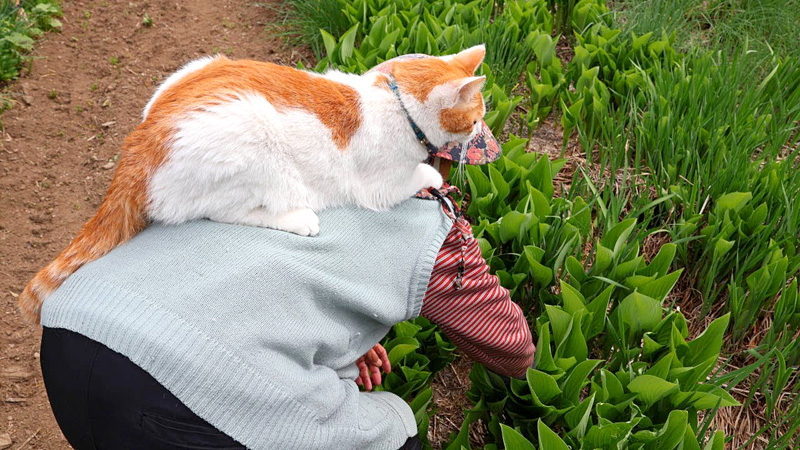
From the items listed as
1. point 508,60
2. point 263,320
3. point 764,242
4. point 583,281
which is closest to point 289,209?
point 263,320

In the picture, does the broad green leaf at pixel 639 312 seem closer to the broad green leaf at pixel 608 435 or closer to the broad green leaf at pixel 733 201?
the broad green leaf at pixel 608 435

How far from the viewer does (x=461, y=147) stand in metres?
1.57

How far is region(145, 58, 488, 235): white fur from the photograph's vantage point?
4.13ft

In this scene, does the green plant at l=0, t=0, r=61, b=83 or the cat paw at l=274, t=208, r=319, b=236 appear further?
the green plant at l=0, t=0, r=61, b=83

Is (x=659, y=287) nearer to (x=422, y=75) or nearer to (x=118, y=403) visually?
(x=422, y=75)

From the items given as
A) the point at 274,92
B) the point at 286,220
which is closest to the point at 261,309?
the point at 286,220

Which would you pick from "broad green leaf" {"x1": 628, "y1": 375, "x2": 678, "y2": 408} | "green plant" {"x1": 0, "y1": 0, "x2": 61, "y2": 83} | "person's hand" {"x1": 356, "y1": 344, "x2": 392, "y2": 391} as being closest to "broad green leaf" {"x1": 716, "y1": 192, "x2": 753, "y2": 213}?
"broad green leaf" {"x1": 628, "y1": 375, "x2": 678, "y2": 408}

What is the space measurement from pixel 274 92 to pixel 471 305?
650 millimetres

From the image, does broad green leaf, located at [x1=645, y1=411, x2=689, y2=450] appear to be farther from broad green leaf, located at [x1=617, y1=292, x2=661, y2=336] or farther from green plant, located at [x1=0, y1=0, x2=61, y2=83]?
green plant, located at [x1=0, y1=0, x2=61, y2=83]

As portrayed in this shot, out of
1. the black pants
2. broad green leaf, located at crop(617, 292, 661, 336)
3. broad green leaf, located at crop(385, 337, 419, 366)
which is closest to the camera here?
the black pants

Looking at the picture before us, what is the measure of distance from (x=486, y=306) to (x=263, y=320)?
1.89 ft

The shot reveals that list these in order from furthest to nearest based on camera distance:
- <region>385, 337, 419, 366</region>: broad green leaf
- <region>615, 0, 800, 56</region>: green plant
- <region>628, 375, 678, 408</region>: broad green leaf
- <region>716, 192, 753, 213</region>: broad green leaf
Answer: <region>615, 0, 800, 56</region>: green plant, <region>716, 192, 753, 213</region>: broad green leaf, <region>385, 337, 419, 366</region>: broad green leaf, <region>628, 375, 678, 408</region>: broad green leaf

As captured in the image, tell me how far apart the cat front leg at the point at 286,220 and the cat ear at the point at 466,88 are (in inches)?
15.1

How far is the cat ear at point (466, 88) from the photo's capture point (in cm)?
136
